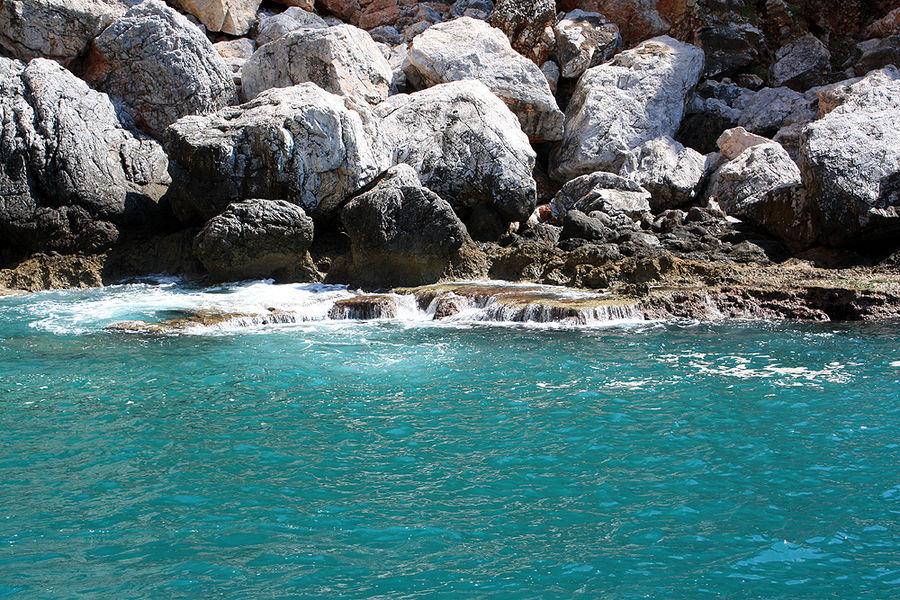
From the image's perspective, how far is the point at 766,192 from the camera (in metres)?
21.4

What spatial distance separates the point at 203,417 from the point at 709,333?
8583mm

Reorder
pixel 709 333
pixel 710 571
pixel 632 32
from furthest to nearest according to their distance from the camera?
pixel 632 32 → pixel 709 333 → pixel 710 571

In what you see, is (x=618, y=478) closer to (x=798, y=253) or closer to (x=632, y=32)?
(x=798, y=253)

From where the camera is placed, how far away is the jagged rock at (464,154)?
21.7 m

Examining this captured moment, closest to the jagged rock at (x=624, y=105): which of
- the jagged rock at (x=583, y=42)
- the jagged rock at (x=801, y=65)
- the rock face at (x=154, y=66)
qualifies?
the jagged rock at (x=583, y=42)

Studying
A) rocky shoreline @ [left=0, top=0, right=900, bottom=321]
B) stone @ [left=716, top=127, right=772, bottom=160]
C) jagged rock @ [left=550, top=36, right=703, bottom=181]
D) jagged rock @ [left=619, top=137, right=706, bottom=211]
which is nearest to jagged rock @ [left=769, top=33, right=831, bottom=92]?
rocky shoreline @ [left=0, top=0, right=900, bottom=321]

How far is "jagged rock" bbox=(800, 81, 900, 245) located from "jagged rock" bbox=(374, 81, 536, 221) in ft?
24.7

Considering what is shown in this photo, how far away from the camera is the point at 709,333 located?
1309 centimetres

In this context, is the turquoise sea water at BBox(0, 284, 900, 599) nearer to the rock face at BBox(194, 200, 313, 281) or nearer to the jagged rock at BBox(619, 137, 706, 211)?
the rock face at BBox(194, 200, 313, 281)

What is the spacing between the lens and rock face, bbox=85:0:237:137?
949 inches

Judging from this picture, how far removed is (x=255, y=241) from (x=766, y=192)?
1408cm

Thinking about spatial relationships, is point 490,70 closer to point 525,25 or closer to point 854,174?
point 525,25

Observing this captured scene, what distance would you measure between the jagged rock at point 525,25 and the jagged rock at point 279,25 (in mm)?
7371

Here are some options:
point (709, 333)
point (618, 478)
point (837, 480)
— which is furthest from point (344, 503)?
point (709, 333)
